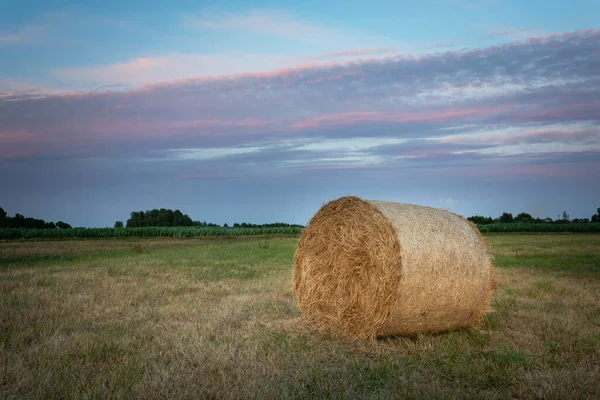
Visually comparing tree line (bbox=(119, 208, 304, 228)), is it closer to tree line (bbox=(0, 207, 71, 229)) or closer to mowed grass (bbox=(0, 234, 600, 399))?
tree line (bbox=(0, 207, 71, 229))

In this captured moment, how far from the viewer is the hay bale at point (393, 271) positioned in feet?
27.4

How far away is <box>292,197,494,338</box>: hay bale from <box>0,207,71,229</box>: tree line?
49596mm

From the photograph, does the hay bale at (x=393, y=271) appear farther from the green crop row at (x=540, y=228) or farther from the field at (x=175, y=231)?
the green crop row at (x=540, y=228)

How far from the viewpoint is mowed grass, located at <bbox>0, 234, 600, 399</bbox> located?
19.8 feet

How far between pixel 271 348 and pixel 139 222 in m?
62.3

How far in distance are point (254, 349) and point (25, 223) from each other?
183ft

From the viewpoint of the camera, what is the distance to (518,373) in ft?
21.9

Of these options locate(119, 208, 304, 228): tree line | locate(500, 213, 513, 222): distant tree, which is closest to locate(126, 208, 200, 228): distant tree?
locate(119, 208, 304, 228): tree line

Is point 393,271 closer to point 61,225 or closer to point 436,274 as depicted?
point 436,274

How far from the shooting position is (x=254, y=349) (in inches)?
292

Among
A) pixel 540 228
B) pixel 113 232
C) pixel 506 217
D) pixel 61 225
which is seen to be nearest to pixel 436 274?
pixel 113 232

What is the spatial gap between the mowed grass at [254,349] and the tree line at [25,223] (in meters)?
45.4

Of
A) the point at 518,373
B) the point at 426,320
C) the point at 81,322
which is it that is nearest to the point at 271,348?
the point at 426,320

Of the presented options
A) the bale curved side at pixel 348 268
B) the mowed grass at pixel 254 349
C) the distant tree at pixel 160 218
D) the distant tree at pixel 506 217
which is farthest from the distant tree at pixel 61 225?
the distant tree at pixel 506 217
